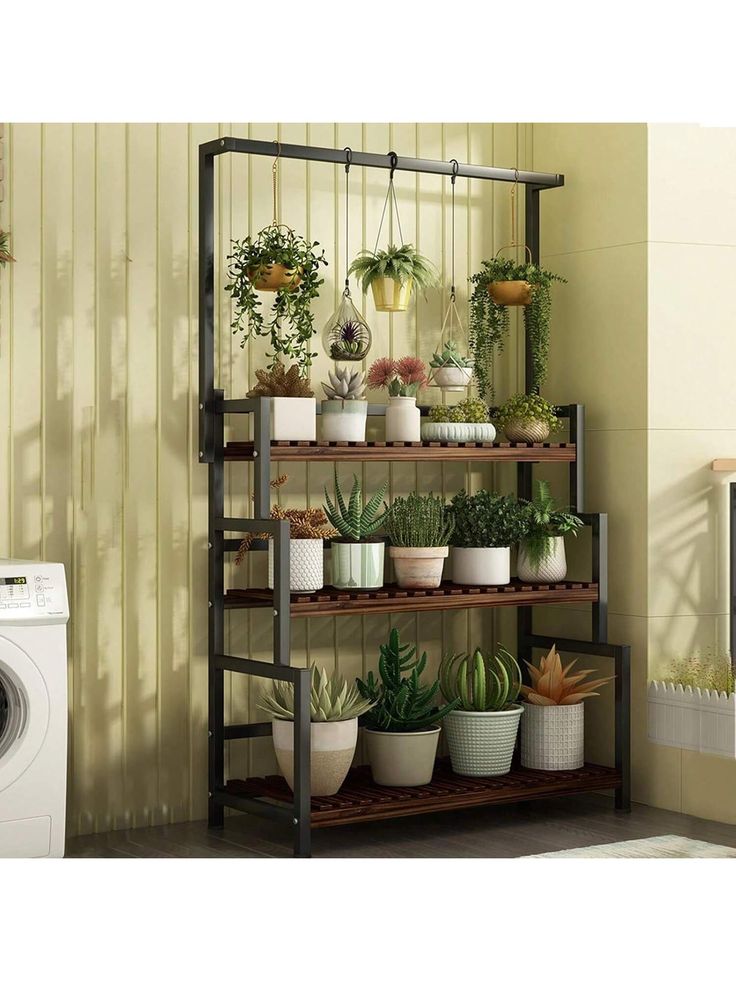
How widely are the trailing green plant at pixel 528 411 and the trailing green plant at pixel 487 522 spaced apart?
28 cm

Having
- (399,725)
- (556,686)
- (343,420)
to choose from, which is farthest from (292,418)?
(556,686)

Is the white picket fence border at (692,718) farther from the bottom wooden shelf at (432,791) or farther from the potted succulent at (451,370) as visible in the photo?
the potted succulent at (451,370)

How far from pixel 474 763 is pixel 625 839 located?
55cm

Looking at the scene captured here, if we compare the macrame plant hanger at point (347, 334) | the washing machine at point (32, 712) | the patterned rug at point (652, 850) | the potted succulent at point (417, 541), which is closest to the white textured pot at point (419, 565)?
Answer: the potted succulent at point (417, 541)

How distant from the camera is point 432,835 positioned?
4301mm

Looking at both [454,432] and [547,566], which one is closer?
[454,432]

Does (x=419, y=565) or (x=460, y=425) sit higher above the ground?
(x=460, y=425)

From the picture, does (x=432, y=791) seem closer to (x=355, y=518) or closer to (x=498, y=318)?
(x=355, y=518)

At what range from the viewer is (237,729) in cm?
439

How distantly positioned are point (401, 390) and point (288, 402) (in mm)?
454
